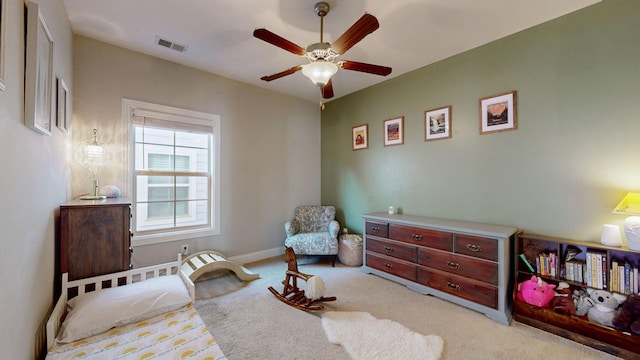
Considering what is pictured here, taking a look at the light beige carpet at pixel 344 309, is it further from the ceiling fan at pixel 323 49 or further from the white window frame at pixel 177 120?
the ceiling fan at pixel 323 49

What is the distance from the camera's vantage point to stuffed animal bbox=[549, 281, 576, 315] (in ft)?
6.84

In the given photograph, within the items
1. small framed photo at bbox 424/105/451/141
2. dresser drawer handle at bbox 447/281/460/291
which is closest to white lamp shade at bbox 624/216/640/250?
dresser drawer handle at bbox 447/281/460/291

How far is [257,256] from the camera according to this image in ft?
13.0

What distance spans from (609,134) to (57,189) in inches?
179

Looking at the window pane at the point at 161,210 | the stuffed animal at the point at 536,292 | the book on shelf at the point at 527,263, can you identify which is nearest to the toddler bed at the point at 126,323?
the window pane at the point at 161,210

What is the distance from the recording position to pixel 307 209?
14.5ft

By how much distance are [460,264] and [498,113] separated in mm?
1687

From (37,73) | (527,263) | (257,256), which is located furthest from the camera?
(257,256)

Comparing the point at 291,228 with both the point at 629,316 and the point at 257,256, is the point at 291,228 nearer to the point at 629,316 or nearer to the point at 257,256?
the point at 257,256

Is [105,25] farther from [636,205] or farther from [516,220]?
[636,205]

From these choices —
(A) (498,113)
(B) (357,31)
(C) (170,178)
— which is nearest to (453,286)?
(A) (498,113)

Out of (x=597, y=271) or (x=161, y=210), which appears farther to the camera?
(x=161, y=210)

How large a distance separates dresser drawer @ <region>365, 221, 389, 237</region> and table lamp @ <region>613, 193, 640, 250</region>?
Answer: 6.52ft

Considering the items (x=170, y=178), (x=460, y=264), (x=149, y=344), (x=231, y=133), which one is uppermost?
(x=231, y=133)
